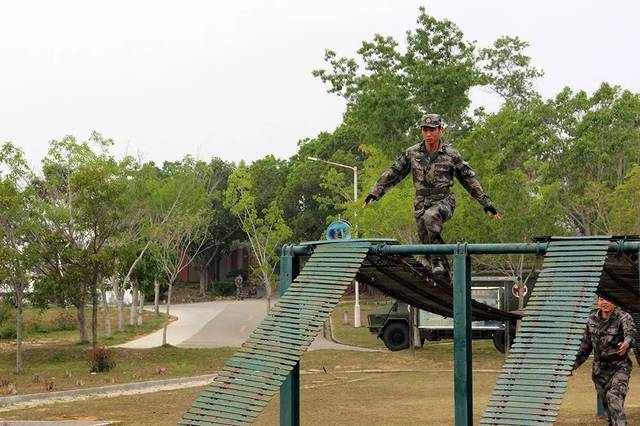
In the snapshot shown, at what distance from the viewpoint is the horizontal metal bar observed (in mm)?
9266

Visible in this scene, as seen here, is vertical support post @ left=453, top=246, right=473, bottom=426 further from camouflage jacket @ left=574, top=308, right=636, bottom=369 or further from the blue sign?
camouflage jacket @ left=574, top=308, right=636, bottom=369

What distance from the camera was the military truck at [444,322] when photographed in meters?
33.7

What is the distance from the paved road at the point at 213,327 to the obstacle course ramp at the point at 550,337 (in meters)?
27.9

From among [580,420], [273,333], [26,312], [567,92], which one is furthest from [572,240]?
[26,312]

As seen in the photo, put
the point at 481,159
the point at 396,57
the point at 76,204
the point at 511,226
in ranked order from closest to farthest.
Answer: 1. the point at 76,204
2. the point at 511,226
3. the point at 481,159
4. the point at 396,57

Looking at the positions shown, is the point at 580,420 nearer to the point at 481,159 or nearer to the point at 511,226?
the point at 511,226

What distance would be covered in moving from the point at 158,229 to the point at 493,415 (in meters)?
33.7

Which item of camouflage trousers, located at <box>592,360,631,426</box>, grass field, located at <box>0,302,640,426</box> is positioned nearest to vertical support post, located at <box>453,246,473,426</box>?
camouflage trousers, located at <box>592,360,631,426</box>

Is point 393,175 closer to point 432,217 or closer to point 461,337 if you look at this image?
point 432,217

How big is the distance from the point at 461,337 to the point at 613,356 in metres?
4.53

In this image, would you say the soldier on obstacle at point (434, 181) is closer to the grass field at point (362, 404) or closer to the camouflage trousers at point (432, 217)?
the camouflage trousers at point (432, 217)

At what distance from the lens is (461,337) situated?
9.66 meters

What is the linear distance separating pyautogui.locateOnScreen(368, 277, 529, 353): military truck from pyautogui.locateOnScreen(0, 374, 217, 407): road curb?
8256 millimetres

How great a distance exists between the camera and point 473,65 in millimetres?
43750
